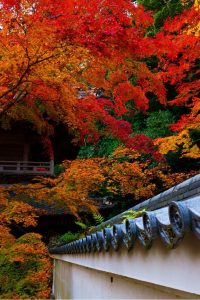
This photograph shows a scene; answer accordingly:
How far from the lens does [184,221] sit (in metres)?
1.38

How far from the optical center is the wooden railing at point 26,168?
1521 centimetres

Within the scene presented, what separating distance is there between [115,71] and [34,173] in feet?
22.8

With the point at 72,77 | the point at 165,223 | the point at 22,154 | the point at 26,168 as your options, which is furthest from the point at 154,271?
the point at 22,154

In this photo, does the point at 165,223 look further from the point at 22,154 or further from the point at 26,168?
the point at 22,154

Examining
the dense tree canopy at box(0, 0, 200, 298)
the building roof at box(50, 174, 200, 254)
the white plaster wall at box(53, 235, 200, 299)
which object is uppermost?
the dense tree canopy at box(0, 0, 200, 298)

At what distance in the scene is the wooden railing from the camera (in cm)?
1521

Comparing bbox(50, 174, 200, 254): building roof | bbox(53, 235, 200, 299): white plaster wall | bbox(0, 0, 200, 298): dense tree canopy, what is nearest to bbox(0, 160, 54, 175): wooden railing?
bbox(0, 0, 200, 298): dense tree canopy

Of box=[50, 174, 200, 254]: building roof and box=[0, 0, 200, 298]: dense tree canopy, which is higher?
box=[0, 0, 200, 298]: dense tree canopy

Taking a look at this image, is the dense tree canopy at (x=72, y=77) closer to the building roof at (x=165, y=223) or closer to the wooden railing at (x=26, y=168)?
the wooden railing at (x=26, y=168)

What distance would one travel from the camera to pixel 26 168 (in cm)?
1569

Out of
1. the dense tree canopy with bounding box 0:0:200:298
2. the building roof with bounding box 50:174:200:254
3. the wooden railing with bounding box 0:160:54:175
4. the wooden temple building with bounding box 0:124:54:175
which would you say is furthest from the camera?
the wooden railing with bounding box 0:160:54:175

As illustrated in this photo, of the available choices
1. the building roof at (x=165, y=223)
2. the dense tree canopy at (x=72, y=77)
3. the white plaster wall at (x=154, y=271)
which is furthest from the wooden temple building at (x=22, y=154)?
the building roof at (x=165, y=223)

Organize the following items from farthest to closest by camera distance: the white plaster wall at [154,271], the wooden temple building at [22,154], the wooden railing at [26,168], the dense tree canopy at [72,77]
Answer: the wooden railing at [26,168]
the wooden temple building at [22,154]
the dense tree canopy at [72,77]
the white plaster wall at [154,271]

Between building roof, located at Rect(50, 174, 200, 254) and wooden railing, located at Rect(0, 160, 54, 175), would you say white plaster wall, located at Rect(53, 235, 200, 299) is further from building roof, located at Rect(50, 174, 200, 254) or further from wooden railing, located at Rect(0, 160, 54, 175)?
wooden railing, located at Rect(0, 160, 54, 175)
